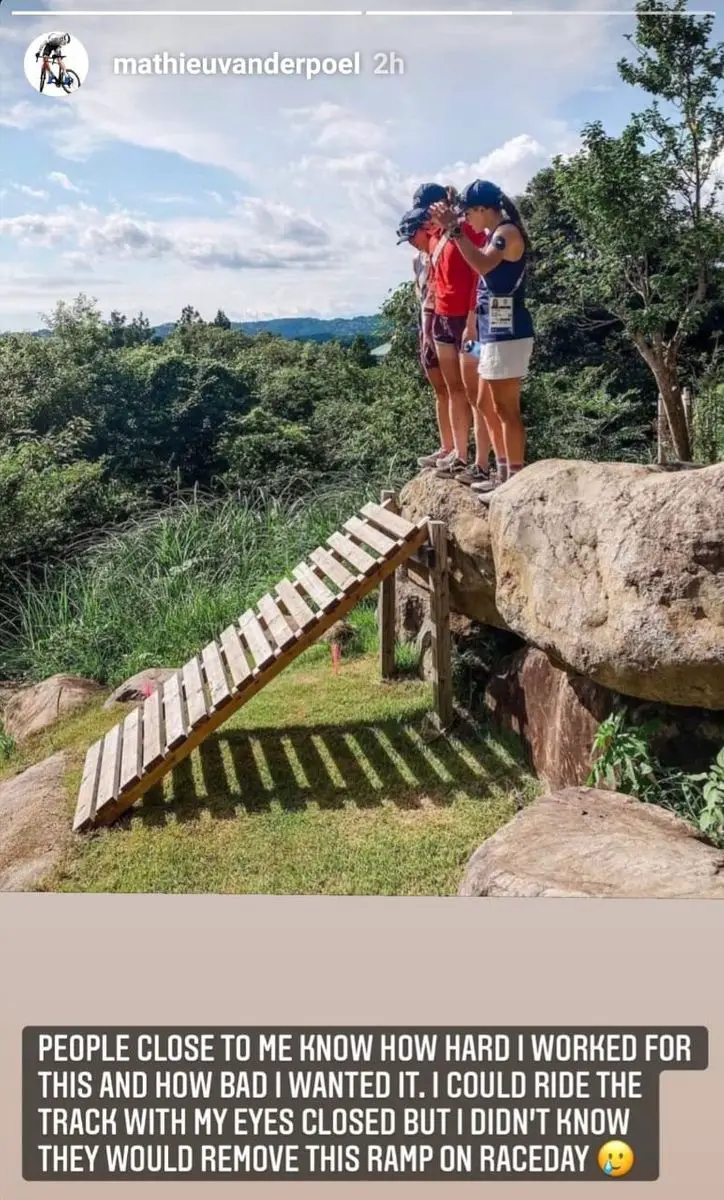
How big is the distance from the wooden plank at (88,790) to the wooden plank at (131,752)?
0.54 ft

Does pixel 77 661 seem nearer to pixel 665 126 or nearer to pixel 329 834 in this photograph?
pixel 329 834

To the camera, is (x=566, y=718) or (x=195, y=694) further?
(x=195, y=694)

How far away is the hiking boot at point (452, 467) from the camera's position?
5602 mm

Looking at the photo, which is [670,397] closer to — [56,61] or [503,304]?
[503,304]

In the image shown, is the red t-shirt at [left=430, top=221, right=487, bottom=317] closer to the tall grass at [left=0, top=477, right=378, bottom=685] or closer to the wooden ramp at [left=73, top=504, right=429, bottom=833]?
the wooden ramp at [left=73, top=504, right=429, bottom=833]

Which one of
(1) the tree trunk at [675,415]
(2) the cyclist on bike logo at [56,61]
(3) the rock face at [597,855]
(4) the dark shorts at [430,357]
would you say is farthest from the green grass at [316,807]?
(1) the tree trunk at [675,415]

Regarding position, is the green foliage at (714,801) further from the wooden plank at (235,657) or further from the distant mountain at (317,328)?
the distant mountain at (317,328)

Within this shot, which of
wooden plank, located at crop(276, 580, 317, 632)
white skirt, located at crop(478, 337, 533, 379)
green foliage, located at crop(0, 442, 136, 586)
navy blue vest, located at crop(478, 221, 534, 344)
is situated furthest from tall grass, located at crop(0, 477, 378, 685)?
navy blue vest, located at crop(478, 221, 534, 344)

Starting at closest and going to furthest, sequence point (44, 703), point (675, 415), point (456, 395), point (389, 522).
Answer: point (389, 522) < point (456, 395) < point (44, 703) < point (675, 415)

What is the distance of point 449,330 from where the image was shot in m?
5.42

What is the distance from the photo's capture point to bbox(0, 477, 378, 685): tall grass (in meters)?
7.06

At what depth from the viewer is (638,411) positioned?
1002 centimetres

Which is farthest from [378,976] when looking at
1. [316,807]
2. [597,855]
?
[316,807]

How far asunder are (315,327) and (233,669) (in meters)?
2.98
